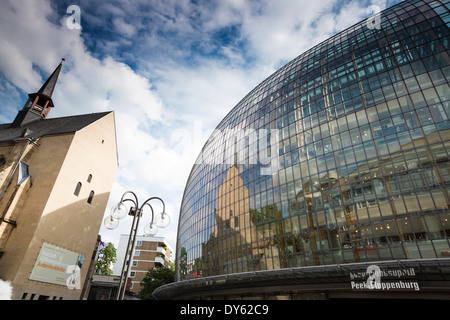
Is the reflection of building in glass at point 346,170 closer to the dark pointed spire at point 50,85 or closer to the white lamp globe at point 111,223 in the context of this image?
the white lamp globe at point 111,223

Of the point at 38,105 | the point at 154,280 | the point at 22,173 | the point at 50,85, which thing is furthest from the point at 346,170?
the point at 50,85

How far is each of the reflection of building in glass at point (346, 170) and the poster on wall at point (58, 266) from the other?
1571 centimetres

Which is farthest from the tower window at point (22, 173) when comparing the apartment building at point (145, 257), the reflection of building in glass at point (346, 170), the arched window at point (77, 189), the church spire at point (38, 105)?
the apartment building at point (145, 257)

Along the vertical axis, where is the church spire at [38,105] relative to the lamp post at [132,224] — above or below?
above

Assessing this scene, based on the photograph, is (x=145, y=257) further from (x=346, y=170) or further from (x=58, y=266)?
(x=346, y=170)

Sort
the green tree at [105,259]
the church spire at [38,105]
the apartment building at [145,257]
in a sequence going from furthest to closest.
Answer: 1. the apartment building at [145,257]
2. the green tree at [105,259]
3. the church spire at [38,105]

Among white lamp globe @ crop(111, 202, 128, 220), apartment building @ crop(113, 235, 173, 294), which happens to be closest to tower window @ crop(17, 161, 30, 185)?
white lamp globe @ crop(111, 202, 128, 220)

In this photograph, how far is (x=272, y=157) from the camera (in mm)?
35469

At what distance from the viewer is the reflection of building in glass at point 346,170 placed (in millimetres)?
22500

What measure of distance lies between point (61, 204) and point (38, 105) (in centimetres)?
2726

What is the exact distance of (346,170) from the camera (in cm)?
2702

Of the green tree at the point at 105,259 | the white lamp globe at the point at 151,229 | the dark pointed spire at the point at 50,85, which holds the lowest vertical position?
the white lamp globe at the point at 151,229

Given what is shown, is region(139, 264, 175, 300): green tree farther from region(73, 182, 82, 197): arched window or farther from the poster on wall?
region(73, 182, 82, 197): arched window
